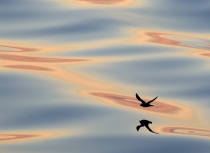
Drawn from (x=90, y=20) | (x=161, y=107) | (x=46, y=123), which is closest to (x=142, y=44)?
(x=90, y=20)

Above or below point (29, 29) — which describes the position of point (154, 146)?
below

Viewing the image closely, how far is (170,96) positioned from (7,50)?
456cm

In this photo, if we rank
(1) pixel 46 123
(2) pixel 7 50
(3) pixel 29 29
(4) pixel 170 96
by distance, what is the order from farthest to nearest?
(3) pixel 29 29 → (2) pixel 7 50 → (4) pixel 170 96 → (1) pixel 46 123

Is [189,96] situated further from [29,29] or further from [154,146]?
[29,29]

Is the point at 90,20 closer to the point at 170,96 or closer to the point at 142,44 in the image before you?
the point at 142,44

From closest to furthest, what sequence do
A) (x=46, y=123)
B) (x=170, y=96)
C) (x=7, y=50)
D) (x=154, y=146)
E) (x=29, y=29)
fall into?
1. (x=154, y=146)
2. (x=46, y=123)
3. (x=170, y=96)
4. (x=7, y=50)
5. (x=29, y=29)

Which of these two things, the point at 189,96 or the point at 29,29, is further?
the point at 29,29

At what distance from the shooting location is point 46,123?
12.7 meters

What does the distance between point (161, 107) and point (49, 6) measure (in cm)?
662

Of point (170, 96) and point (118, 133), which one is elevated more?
point (170, 96)

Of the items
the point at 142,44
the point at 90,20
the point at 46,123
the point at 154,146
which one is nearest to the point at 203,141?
the point at 154,146

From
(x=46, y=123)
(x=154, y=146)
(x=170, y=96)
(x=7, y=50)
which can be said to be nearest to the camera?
(x=154, y=146)

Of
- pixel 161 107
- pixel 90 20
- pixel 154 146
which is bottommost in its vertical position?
pixel 154 146

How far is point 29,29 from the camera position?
18266 millimetres
